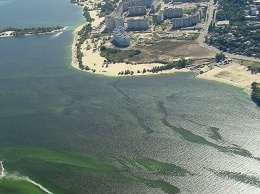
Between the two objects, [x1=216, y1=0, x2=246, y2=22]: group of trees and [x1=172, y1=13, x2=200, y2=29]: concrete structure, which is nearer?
[x1=216, y1=0, x2=246, y2=22]: group of trees

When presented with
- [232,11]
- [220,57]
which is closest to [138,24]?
[232,11]

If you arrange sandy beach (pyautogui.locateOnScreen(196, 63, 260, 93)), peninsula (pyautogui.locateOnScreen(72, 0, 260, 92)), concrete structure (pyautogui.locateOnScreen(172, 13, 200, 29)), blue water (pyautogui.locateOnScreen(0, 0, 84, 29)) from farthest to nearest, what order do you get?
blue water (pyautogui.locateOnScreen(0, 0, 84, 29)) → concrete structure (pyautogui.locateOnScreen(172, 13, 200, 29)) → peninsula (pyautogui.locateOnScreen(72, 0, 260, 92)) → sandy beach (pyautogui.locateOnScreen(196, 63, 260, 93))

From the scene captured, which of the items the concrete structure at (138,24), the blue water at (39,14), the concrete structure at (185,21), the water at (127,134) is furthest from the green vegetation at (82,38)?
the concrete structure at (185,21)

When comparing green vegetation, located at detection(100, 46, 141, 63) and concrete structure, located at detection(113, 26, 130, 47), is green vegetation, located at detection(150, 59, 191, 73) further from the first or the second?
concrete structure, located at detection(113, 26, 130, 47)

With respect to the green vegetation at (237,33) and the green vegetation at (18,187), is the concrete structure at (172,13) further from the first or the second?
the green vegetation at (18,187)

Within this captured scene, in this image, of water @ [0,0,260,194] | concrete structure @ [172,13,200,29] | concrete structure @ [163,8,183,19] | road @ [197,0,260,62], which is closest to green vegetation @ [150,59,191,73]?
water @ [0,0,260,194]

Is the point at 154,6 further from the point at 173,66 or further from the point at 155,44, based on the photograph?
the point at 173,66
